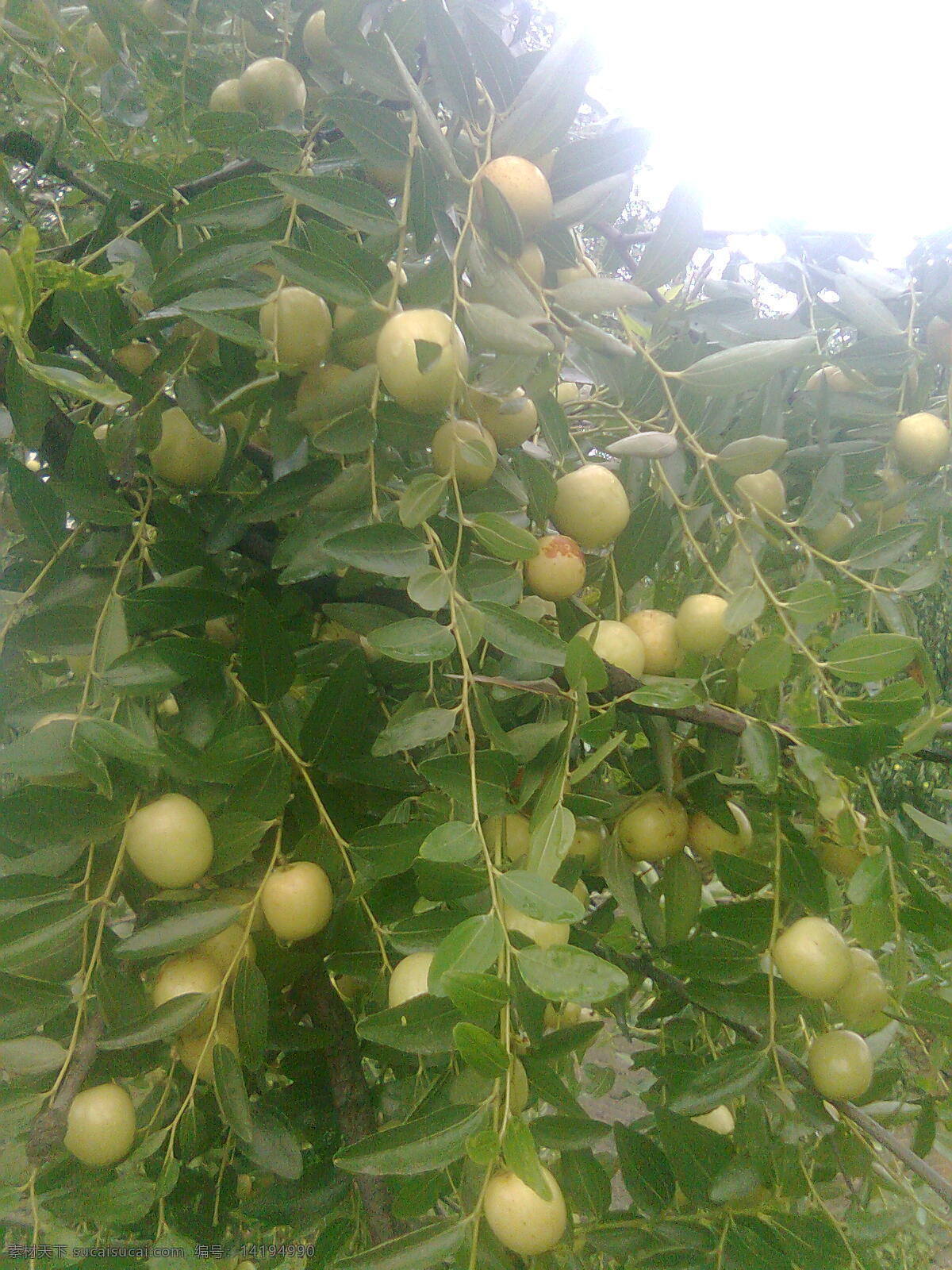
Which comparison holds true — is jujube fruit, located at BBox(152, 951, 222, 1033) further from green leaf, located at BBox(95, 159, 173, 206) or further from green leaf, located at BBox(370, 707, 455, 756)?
green leaf, located at BBox(95, 159, 173, 206)

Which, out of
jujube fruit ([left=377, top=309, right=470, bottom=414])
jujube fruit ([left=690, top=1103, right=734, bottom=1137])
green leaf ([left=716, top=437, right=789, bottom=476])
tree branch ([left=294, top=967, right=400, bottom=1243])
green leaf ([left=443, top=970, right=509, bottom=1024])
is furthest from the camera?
jujube fruit ([left=690, top=1103, right=734, bottom=1137])

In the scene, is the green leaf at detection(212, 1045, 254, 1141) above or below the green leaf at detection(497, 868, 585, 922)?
below

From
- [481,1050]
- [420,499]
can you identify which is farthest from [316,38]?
[481,1050]

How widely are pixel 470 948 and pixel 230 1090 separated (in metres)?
0.28

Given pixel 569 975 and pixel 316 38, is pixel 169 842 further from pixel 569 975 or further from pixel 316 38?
pixel 316 38

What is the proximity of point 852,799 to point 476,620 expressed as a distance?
1.16ft

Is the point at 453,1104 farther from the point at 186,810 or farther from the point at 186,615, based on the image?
the point at 186,615

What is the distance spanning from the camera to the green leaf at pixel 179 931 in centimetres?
61

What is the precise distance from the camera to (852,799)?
0.68m

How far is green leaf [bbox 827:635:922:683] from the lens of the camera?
0.61 meters

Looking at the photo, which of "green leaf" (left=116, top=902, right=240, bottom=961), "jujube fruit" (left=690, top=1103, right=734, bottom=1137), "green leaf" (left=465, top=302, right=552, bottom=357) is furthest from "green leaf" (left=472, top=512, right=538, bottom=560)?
"jujube fruit" (left=690, top=1103, right=734, bottom=1137)

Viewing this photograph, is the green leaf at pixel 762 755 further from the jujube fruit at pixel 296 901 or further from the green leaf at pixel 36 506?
the green leaf at pixel 36 506

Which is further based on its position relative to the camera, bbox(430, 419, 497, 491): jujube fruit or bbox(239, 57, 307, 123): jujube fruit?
bbox(239, 57, 307, 123): jujube fruit

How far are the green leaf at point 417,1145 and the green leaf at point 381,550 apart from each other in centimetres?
34
